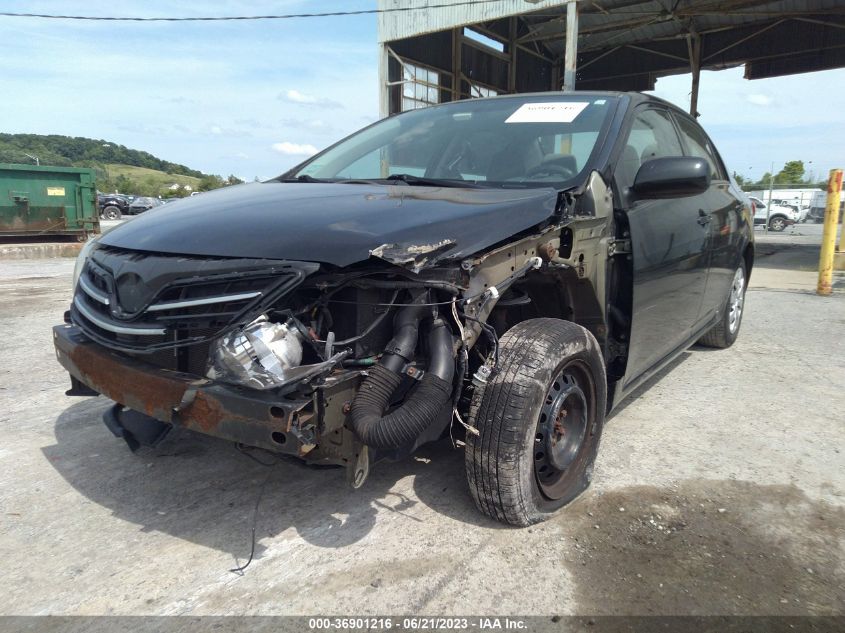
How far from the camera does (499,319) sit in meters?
2.57

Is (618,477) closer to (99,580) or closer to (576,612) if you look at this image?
(576,612)

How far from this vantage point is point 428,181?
2.87 m

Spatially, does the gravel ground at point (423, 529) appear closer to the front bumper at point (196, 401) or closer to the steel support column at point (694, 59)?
the front bumper at point (196, 401)

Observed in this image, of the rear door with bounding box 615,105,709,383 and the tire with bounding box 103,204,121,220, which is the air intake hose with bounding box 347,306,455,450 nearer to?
the rear door with bounding box 615,105,709,383

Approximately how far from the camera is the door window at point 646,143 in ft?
9.76

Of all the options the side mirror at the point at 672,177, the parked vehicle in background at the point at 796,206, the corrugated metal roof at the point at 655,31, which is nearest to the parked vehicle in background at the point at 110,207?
the corrugated metal roof at the point at 655,31

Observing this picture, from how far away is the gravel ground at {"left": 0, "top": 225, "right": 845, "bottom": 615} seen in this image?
200 cm

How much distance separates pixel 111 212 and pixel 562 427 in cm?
3676

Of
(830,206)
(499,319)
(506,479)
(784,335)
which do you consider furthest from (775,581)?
(830,206)

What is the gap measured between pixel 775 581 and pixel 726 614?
303 mm

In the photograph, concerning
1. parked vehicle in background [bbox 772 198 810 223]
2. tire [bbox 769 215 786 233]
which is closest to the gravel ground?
tire [bbox 769 215 786 233]

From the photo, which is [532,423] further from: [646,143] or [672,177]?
[646,143]

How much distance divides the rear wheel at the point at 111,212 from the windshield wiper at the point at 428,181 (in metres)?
35.2

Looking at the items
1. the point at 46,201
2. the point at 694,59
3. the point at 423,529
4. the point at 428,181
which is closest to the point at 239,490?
the point at 423,529
